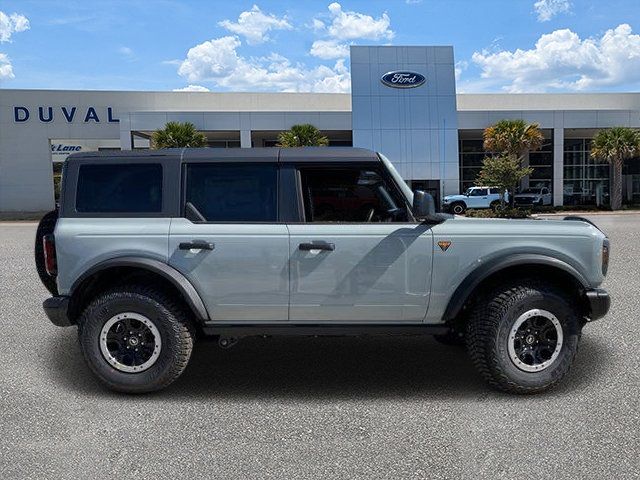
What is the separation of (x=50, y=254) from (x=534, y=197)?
35944 millimetres

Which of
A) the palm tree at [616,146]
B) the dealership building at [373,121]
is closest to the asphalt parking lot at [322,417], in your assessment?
the dealership building at [373,121]

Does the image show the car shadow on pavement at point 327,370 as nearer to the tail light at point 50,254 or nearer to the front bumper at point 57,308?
the front bumper at point 57,308

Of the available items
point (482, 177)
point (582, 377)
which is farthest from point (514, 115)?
point (582, 377)

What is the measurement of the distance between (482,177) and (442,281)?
2770 centimetres

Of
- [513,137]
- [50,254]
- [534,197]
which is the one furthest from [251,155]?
[534,197]

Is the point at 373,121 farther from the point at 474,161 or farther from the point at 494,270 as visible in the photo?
the point at 494,270

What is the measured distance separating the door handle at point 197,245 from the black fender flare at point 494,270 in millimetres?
1882

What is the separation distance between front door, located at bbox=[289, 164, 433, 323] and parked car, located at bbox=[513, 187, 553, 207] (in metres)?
33.9

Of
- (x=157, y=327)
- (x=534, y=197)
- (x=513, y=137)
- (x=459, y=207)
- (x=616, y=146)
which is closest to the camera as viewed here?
(x=157, y=327)

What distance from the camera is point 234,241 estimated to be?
388cm

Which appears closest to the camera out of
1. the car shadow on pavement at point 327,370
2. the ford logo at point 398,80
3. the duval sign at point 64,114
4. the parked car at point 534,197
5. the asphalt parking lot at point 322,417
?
the asphalt parking lot at point 322,417

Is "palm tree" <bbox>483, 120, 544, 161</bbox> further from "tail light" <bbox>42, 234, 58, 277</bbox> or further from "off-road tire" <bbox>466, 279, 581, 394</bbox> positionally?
"tail light" <bbox>42, 234, 58, 277</bbox>

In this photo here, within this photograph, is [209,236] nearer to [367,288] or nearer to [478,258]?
[367,288]

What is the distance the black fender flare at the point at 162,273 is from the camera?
3846mm
